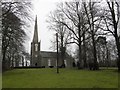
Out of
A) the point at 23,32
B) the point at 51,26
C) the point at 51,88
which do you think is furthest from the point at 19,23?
the point at 51,26

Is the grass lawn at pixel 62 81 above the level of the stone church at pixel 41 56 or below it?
below

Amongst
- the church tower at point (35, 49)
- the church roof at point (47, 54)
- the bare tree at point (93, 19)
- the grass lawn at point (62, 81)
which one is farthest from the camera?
the church roof at point (47, 54)

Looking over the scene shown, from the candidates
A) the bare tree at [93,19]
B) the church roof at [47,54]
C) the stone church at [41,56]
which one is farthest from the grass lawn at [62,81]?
Result: the church roof at [47,54]

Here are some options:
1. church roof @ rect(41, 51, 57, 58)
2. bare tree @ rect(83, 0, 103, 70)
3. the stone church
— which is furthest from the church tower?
bare tree @ rect(83, 0, 103, 70)

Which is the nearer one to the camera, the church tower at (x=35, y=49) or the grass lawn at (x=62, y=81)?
the grass lawn at (x=62, y=81)

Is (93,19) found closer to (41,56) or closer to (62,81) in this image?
(62,81)

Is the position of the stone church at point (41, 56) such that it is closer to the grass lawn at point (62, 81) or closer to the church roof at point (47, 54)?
the church roof at point (47, 54)

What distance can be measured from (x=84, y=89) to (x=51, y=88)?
2.31 metres

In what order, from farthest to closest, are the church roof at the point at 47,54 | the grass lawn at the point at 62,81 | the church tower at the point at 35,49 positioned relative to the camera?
the church roof at the point at 47,54, the church tower at the point at 35,49, the grass lawn at the point at 62,81

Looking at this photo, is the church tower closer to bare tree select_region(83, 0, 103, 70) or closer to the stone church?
the stone church

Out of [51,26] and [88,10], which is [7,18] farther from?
[51,26]

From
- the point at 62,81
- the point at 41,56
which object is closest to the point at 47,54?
the point at 41,56

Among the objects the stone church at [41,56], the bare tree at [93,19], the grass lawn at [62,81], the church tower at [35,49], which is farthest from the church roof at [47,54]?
the grass lawn at [62,81]

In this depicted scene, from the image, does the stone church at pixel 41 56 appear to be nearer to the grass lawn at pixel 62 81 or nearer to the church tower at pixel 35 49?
the church tower at pixel 35 49
